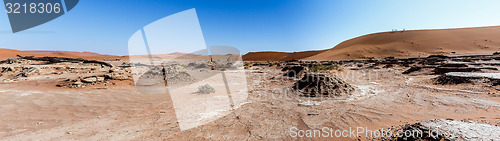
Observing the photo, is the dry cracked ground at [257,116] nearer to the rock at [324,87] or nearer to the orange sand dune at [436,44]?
the rock at [324,87]

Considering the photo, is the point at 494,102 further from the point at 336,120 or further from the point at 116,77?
the point at 116,77

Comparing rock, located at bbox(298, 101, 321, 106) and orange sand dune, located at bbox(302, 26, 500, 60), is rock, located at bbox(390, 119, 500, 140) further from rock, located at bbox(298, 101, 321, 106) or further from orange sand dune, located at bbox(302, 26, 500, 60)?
orange sand dune, located at bbox(302, 26, 500, 60)

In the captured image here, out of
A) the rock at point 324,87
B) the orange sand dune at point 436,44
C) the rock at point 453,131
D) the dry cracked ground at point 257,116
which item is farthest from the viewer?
the orange sand dune at point 436,44

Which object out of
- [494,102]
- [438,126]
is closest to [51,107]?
[438,126]

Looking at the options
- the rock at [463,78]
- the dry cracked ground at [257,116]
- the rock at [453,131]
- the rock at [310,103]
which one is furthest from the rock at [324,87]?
the rock at [463,78]

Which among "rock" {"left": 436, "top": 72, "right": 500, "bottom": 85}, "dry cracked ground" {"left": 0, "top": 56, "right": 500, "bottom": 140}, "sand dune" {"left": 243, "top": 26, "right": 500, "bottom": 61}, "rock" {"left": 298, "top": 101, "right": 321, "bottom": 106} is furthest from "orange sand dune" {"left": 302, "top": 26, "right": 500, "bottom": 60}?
"rock" {"left": 298, "top": 101, "right": 321, "bottom": 106}

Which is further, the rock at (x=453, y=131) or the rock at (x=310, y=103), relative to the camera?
the rock at (x=310, y=103)

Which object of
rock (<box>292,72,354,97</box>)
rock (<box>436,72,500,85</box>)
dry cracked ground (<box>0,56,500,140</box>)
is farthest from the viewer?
rock (<box>436,72,500,85</box>)

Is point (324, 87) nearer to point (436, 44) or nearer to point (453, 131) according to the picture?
point (453, 131)

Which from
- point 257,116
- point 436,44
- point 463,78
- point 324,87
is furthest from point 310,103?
point 436,44

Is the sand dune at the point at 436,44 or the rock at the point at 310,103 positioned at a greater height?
the sand dune at the point at 436,44

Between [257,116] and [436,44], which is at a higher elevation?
[436,44]

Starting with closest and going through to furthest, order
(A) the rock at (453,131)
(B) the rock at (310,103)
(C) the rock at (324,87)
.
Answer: (A) the rock at (453,131), (B) the rock at (310,103), (C) the rock at (324,87)

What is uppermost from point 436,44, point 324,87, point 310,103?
point 436,44
